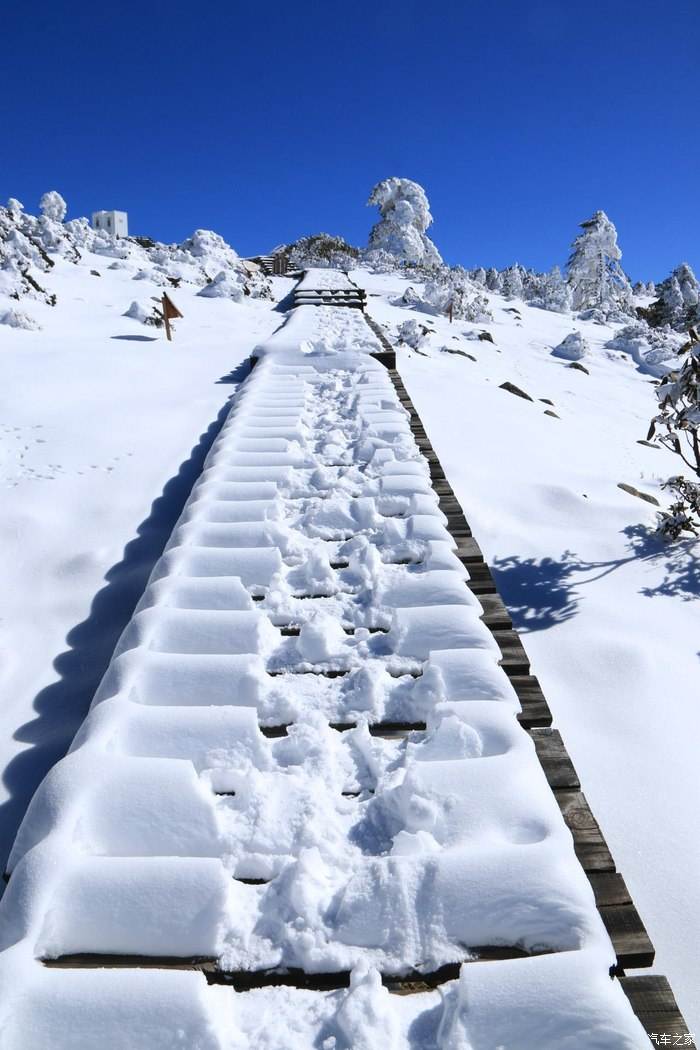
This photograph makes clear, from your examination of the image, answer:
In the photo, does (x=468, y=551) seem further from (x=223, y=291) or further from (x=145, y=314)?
(x=223, y=291)

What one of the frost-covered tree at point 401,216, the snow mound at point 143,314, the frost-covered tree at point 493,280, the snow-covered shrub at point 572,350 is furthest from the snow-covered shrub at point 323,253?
the snow mound at point 143,314

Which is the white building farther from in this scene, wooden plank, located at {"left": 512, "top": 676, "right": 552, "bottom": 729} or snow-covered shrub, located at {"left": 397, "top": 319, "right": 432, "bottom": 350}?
wooden plank, located at {"left": 512, "top": 676, "right": 552, "bottom": 729}

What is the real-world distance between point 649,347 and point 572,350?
3940 millimetres

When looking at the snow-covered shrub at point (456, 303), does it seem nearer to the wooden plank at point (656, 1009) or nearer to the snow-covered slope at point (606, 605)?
the snow-covered slope at point (606, 605)

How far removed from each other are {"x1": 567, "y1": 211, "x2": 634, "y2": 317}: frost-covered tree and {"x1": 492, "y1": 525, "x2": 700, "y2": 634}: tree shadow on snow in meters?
37.4

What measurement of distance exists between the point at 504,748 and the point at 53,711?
1.84m

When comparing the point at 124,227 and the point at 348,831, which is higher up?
the point at 124,227

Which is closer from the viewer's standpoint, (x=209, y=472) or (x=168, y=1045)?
(x=168, y=1045)

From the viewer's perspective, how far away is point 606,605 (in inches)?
157

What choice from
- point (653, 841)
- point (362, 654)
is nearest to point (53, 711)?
point (362, 654)

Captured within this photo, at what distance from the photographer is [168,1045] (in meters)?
1.02

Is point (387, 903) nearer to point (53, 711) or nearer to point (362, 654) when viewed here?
point (362, 654)

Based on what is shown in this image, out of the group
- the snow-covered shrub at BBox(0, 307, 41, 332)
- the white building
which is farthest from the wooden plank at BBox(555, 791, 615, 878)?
the white building

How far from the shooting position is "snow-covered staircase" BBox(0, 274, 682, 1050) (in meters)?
1.07
